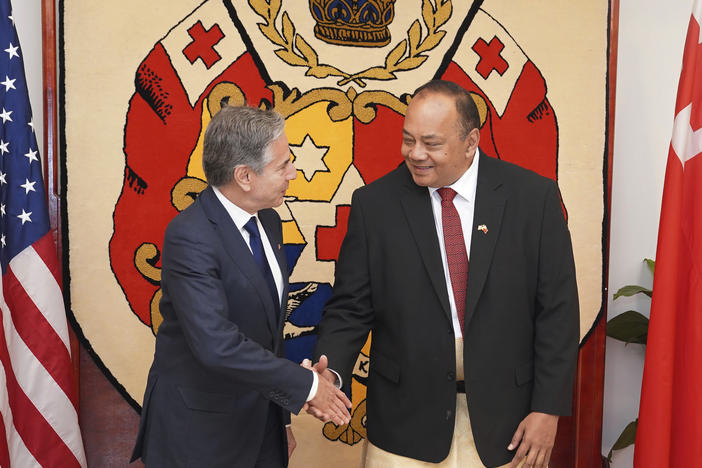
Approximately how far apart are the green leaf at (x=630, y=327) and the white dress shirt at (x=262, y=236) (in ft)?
5.73

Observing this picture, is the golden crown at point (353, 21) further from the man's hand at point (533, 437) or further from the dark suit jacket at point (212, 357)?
the man's hand at point (533, 437)

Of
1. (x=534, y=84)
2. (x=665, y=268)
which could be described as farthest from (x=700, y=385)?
(x=534, y=84)

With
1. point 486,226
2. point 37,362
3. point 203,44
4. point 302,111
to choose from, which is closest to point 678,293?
point 486,226

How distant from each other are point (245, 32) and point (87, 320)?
4.44 ft

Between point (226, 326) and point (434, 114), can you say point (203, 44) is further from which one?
point (226, 326)

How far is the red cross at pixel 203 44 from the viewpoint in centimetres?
282

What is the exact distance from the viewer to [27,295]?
2438 millimetres

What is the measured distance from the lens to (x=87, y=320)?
2.79 meters

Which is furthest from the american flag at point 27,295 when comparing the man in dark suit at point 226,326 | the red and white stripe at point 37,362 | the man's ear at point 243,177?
the man's ear at point 243,177

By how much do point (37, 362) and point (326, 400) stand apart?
Answer: 1138mm

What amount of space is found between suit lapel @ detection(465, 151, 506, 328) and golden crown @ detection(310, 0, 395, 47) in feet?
3.57

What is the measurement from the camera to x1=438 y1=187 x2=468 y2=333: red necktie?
6.79ft

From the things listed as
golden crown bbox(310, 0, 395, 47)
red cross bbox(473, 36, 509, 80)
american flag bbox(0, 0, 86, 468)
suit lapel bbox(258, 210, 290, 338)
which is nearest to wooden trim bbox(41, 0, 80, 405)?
american flag bbox(0, 0, 86, 468)

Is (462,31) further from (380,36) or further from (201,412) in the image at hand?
(201,412)
